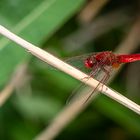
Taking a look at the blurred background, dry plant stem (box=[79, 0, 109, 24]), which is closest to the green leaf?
the blurred background

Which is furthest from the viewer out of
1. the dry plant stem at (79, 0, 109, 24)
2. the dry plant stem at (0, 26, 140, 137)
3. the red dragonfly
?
the dry plant stem at (79, 0, 109, 24)

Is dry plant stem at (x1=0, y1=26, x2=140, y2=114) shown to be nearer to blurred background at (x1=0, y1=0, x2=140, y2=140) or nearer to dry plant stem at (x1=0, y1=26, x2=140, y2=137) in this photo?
dry plant stem at (x1=0, y1=26, x2=140, y2=137)

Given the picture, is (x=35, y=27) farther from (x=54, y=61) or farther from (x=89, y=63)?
(x=54, y=61)

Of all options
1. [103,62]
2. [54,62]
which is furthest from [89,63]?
[54,62]

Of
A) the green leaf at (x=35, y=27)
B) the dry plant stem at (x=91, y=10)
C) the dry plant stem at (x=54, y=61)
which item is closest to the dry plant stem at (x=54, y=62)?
the dry plant stem at (x=54, y=61)

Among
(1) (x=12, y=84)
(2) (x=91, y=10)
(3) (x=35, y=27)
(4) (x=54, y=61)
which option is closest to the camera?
(4) (x=54, y=61)

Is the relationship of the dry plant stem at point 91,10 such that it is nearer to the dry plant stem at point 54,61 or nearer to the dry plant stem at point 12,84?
the dry plant stem at point 12,84

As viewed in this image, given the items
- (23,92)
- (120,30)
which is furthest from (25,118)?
(120,30)
